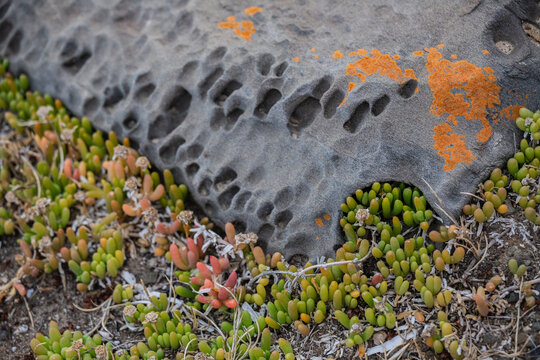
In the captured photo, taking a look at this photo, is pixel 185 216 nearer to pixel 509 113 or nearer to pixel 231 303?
pixel 231 303

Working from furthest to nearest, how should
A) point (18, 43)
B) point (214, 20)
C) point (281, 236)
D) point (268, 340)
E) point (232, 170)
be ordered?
point (18, 43), point (214, 20), point (232, 170), point (281, 236), point (268, 340)

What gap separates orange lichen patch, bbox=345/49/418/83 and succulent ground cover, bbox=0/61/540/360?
27.1 inches

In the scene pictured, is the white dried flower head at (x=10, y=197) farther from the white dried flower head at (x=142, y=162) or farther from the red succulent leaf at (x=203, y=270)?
the red succulent leaf at (x=203, y=270)

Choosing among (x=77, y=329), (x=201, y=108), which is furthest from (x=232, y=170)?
(x=77, y=329)

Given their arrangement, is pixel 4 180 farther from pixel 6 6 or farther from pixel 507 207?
pixel 507 207

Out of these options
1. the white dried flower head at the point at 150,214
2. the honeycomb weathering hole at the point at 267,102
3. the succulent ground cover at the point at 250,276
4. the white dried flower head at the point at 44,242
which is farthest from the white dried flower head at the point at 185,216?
the white dried flower head at the point at 44,242

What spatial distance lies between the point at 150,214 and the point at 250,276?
83 cm

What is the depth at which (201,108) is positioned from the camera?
4113mm

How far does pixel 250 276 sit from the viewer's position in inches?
143

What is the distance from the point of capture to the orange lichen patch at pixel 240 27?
4.13 metres

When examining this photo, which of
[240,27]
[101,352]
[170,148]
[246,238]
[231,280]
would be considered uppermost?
[240,27]

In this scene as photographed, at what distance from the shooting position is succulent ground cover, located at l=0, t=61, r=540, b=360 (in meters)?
3.12

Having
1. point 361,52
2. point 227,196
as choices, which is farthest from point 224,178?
point 361,52

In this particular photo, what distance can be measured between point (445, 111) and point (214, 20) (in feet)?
6.27
